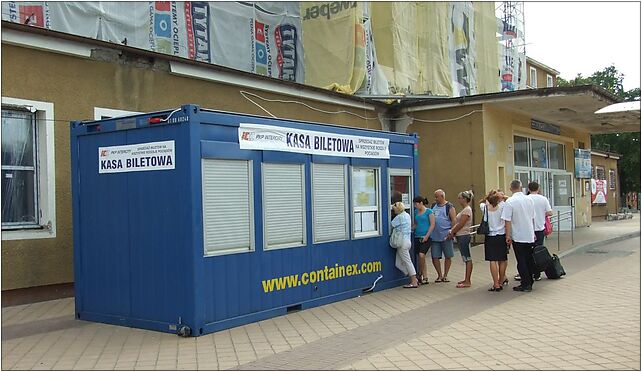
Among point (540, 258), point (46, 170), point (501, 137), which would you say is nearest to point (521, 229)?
point (540, 258)

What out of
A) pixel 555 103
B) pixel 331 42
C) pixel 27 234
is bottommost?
pixel 27 234

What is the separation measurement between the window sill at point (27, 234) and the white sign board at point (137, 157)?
82.5 inches

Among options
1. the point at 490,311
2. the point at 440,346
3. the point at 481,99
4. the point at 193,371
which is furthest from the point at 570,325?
A: the point at 481,99

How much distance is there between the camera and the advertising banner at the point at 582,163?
22750 mm

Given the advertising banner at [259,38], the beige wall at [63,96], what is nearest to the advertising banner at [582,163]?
the advertising banner at [259,38]

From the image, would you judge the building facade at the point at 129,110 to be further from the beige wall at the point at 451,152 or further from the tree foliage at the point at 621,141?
the tree foliage at the point at 621,141

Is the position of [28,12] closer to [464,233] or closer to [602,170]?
[464,233]

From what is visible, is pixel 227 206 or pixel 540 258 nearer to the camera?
pixel 227 206

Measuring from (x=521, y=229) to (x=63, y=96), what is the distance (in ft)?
24.8

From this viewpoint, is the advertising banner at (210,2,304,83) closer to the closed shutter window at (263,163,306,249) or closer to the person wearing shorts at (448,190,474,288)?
the person wearing shorts at (448,190,474,288)

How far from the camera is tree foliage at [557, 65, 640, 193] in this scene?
42350 millimetres

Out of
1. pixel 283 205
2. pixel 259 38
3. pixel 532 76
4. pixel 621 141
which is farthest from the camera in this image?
pixel 621 141

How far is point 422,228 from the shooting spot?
34.2 ft

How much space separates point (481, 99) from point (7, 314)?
12431mm
